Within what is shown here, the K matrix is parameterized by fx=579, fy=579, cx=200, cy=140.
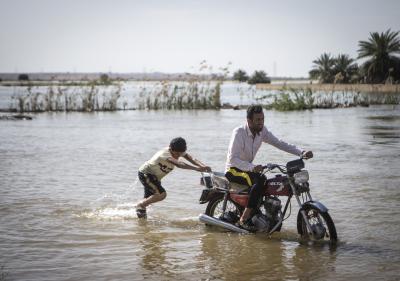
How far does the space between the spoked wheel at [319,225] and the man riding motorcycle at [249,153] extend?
0.65 metres

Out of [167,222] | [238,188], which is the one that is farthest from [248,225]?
[167,222]

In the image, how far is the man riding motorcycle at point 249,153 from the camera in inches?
287

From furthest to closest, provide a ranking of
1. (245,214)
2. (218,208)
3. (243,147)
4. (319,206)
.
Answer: (218,208), (245,214), (243,147), (319,206)

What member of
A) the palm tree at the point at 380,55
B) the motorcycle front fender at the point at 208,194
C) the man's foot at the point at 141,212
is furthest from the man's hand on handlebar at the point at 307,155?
the palm tree at the point at 380,55

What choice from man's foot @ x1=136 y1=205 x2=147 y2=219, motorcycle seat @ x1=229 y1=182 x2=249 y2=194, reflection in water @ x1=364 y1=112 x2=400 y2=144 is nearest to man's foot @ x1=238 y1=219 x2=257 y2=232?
motorcycle seat @ x1=229 y1=182 x2=249 y2=194

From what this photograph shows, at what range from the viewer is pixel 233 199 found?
778 centimetres

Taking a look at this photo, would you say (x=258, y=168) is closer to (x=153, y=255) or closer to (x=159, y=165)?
(x=153, y=255)

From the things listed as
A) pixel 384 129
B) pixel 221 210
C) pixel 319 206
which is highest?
pixel 319 206

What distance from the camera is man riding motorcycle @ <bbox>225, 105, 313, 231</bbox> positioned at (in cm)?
729

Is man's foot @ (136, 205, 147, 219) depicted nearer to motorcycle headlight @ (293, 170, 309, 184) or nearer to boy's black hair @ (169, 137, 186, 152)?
boy's black hair @ (169, 137, 186, 152)

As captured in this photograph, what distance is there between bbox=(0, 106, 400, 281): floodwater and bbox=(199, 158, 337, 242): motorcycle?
0.64ft

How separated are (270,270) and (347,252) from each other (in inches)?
45.2

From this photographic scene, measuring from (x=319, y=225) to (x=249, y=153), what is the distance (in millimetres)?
1257

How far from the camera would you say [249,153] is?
7453 millimetres
